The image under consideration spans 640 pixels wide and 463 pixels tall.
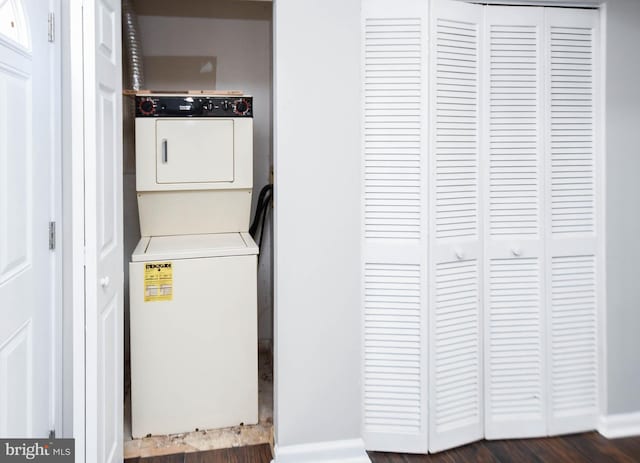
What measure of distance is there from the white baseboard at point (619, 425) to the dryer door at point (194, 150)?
2348mm

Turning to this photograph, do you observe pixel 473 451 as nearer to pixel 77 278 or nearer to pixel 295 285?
pixel 295 285

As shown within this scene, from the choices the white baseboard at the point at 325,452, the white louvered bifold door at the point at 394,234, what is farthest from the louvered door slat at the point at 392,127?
the white baseboard at the point at 325,452

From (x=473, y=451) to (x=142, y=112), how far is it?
2.38 metres

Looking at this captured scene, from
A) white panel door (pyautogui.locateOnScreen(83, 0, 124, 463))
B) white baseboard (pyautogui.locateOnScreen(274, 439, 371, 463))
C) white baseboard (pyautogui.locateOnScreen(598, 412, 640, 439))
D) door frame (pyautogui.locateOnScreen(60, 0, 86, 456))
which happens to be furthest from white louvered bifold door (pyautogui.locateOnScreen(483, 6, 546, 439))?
door frame (pyautogui.locateOnScreen(60, 0, 86, 456))

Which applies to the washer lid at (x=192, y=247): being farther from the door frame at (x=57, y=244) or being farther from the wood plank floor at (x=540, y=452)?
the wood plank floor at (x=540, y=452)

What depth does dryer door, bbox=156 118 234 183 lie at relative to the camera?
8.82ft

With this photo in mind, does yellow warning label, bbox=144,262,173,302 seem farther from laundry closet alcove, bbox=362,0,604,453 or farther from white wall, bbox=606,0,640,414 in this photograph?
white wall, bbox=606,0,640,414

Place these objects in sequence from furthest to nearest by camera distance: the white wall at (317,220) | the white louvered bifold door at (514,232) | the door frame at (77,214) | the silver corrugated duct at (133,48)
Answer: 1. the silver corrugated duct at (133,48)
2. the white louvered bifold door at (514,232)
3. the white wall at (317,220)
4. the door frame at (77,214)

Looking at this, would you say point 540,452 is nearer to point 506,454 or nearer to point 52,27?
point 506,454

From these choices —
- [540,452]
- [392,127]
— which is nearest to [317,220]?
[392,127]

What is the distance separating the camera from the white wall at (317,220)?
2.28m

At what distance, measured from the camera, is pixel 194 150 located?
2721 mm

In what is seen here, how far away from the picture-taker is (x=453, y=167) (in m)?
2.45

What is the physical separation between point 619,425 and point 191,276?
2322mm
